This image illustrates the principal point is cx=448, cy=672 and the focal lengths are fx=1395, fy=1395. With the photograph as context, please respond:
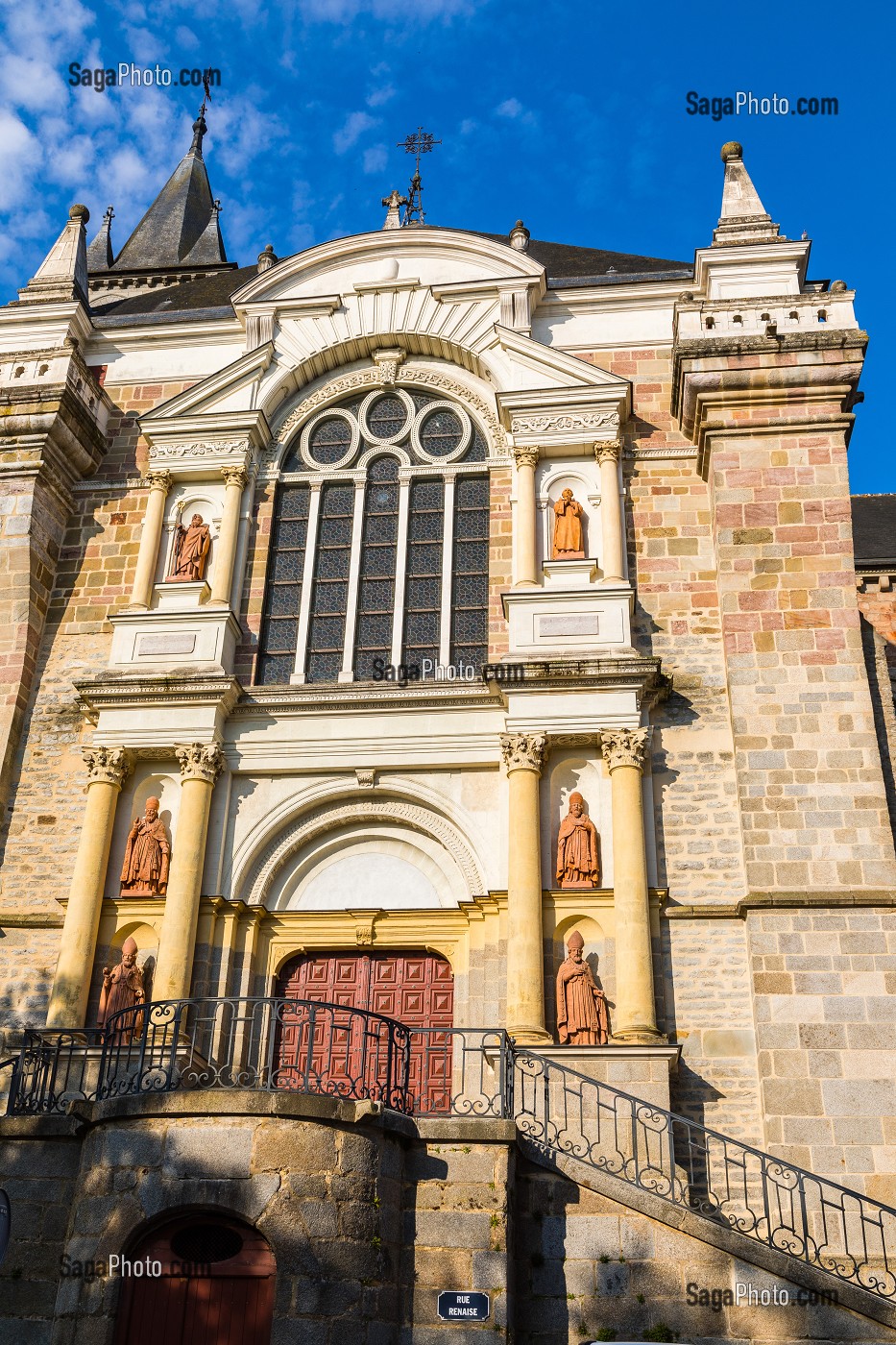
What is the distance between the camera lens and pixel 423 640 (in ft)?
52.4

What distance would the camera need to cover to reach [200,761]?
14758 millimetres

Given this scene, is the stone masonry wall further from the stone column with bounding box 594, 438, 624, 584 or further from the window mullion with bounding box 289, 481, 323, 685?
the window mullion with bounding box 289, 481, 323, 685

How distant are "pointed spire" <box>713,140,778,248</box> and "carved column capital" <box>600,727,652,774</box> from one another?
6.73 meters

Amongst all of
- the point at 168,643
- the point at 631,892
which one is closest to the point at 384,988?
the point at 631,892

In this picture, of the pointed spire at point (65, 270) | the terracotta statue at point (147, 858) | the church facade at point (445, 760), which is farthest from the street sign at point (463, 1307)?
the pointed spire at point (65, 270)

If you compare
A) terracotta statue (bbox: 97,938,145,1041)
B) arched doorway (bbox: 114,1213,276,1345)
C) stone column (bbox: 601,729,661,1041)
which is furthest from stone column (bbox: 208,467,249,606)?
arched doorway (bbox: 114,1213,276,1345)

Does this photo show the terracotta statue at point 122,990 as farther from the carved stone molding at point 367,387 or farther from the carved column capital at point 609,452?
the carved column capital at point 609,452

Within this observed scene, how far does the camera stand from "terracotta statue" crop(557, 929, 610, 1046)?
42.4ft

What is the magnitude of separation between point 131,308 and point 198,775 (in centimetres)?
957

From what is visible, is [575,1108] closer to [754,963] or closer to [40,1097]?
[754,963]

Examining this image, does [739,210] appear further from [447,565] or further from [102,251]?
[102,251]

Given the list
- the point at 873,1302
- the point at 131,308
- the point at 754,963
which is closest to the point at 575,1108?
the point at 754,963

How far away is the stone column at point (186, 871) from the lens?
1373 centimetres

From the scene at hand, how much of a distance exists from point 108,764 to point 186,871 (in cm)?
160
